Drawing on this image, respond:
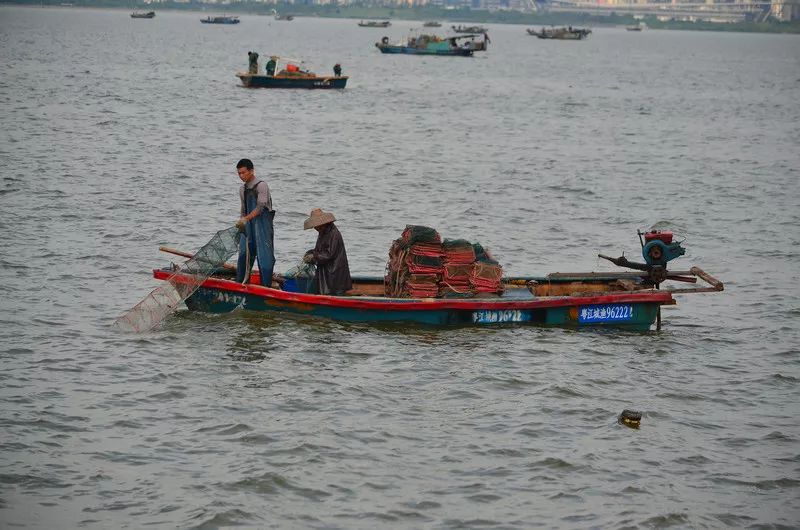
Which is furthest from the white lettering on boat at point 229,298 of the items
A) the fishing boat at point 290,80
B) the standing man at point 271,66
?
the fishing boat at point 290,80

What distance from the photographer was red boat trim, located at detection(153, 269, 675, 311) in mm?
13391

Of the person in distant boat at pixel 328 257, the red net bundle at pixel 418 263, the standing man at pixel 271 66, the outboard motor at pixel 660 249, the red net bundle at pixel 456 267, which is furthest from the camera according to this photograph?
the standing man at pixel 271 66

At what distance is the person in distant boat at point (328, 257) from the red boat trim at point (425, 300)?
0.99 ft

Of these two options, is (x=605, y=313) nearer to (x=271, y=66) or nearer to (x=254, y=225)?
(x=254, y=225)

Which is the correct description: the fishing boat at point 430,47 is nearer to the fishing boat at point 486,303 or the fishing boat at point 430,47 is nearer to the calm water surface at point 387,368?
the calm water surface at point 387,368

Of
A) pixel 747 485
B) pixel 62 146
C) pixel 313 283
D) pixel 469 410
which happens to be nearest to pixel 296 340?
pixel 313 283

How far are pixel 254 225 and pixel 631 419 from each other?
4901mm

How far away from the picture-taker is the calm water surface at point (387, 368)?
9.59 m

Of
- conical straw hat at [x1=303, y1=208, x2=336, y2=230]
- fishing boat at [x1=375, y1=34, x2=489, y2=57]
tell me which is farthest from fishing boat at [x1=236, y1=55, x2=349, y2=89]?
fishing boat at [x1=375, y1=34, x2=489, y2=57]

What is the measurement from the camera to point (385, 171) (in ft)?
94.5

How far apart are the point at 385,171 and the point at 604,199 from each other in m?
5.98

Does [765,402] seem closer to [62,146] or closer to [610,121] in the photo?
[62,146]

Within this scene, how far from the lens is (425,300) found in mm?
13359

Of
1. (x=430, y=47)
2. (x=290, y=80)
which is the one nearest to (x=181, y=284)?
(x=290, y=80)
